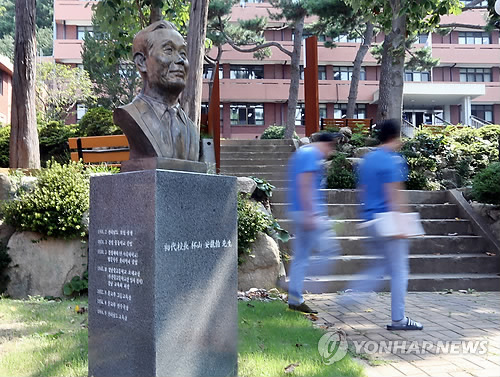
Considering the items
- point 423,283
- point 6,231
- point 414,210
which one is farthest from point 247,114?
point 423,283

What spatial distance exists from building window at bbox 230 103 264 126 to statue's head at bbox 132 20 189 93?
103ft

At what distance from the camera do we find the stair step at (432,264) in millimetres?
7273

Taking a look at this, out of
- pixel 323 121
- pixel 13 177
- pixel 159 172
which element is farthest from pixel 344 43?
pixel 159 172

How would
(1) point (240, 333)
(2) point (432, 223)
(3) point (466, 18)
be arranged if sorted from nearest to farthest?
(1) point (240, 333)
(2) point (432, 223)
(3) point (466, 18)

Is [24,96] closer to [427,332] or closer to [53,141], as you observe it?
[53,141]

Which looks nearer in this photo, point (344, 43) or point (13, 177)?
point (13, 177)

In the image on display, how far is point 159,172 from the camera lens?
3258 mm

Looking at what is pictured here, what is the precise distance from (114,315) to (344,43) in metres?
35.8

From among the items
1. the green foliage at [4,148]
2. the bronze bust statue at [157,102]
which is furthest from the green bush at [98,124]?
the bronze bust statue at [157,102]

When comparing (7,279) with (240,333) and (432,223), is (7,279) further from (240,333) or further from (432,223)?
(432,223)

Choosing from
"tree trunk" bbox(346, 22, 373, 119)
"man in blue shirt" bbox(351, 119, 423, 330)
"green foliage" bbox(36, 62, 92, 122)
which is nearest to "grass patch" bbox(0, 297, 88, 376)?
"man in blue shirt" bbox(351, 119, 423, 330)

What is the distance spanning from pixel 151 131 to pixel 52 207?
12.8 feet

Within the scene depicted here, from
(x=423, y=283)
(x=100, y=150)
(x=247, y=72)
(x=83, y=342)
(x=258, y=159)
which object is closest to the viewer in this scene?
(x=83, y=342)

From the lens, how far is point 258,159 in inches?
541
